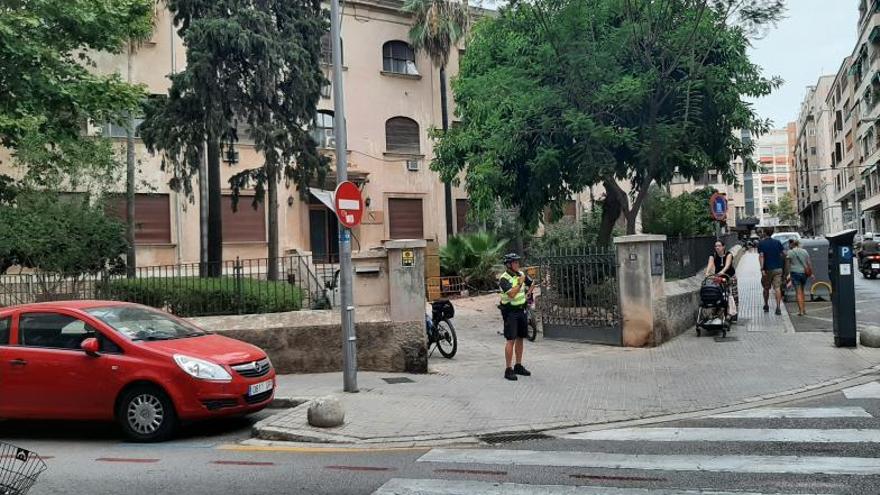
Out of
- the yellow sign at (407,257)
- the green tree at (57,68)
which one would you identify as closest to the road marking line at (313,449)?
the yellow sign at (407,257)

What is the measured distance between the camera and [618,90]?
14234 millimetres

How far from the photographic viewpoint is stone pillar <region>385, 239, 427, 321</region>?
35.5 ft

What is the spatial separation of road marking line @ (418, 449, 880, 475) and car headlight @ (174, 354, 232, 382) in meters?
2.45

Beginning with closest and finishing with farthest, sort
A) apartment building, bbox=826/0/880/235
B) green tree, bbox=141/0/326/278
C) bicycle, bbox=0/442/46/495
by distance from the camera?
bicycle, bbox=0/442/46/495 < green tree, bbox=141/0/326/278 < apartment building, bbox=826/0/880/235

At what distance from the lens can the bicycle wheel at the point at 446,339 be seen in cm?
1209

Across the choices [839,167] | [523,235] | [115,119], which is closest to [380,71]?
[523,235]

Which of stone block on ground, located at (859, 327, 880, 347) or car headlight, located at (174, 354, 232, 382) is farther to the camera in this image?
stone block on ground, located at (859, 327, 880, 347)

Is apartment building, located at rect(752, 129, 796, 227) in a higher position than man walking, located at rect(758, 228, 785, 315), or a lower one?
higher

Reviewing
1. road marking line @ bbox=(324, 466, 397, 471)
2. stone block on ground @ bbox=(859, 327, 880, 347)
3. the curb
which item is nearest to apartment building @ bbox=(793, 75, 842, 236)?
stone block on ground @ bbox=(859, 327, 880, 347)

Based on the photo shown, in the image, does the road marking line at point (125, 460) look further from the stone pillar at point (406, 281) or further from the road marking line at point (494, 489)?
the stone pillar at point (406, 281)

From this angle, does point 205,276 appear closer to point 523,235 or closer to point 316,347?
point 316,347

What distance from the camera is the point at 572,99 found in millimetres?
15156

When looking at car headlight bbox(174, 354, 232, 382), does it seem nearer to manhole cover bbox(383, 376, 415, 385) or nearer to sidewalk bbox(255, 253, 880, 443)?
sidewalk bbox(255, 253, 880, 443)

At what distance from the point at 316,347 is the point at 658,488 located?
6809 millimetres
